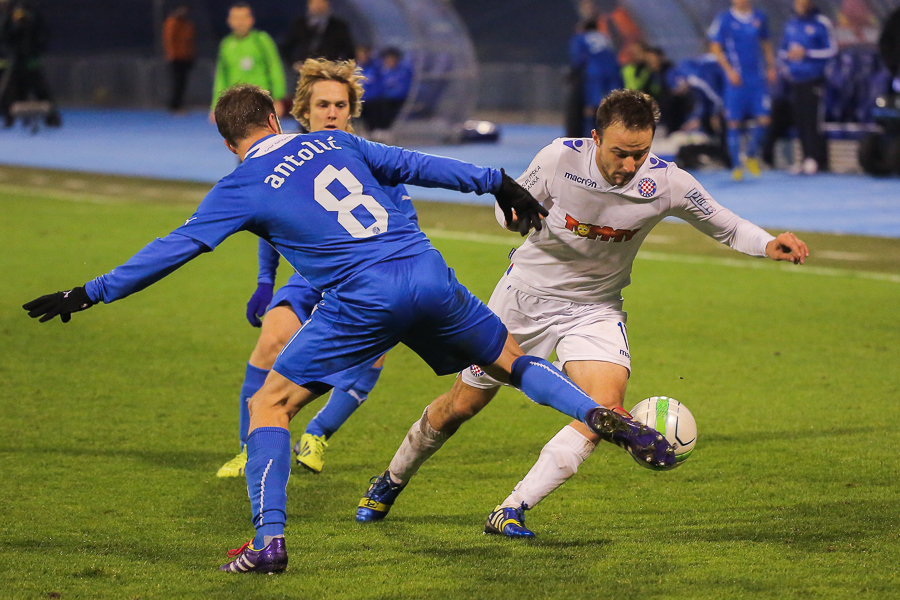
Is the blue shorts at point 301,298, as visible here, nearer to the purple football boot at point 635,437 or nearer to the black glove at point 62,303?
the black glove at point 62,303

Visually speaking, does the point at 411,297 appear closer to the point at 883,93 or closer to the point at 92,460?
the point at 92,460

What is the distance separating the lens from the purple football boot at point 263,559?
4043 millimetres

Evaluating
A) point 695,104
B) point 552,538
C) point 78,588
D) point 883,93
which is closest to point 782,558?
point 552,538

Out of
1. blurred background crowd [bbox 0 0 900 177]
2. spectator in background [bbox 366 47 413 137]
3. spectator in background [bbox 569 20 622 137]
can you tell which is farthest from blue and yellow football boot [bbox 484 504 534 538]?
spectator in background [bbox 366 47 413 137]

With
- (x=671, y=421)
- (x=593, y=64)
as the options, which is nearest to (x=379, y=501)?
(x=671, y=421)

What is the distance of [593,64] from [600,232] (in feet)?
47.7

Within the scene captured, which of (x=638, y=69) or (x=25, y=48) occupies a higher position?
(x=638, y=69)

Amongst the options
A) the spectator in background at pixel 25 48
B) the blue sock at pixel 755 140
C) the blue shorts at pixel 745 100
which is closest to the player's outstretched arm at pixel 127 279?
the blue shorts at pixel 745 100

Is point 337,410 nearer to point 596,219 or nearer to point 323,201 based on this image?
point 596,219

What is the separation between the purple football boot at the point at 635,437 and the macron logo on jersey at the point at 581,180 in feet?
3.61

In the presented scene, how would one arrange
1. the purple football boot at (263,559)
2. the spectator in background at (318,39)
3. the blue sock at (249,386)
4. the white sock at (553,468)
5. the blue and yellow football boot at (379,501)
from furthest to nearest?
the spectator in background at (318,39) < the blue sock at (249,386) < the blue and yellow football boot at (379,501) < the white sock at (553,468) < the purple football boot at (263,559)

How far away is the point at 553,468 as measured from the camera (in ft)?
15.0

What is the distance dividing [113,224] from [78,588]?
1078 centimetres

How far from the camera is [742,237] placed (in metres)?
4.78
